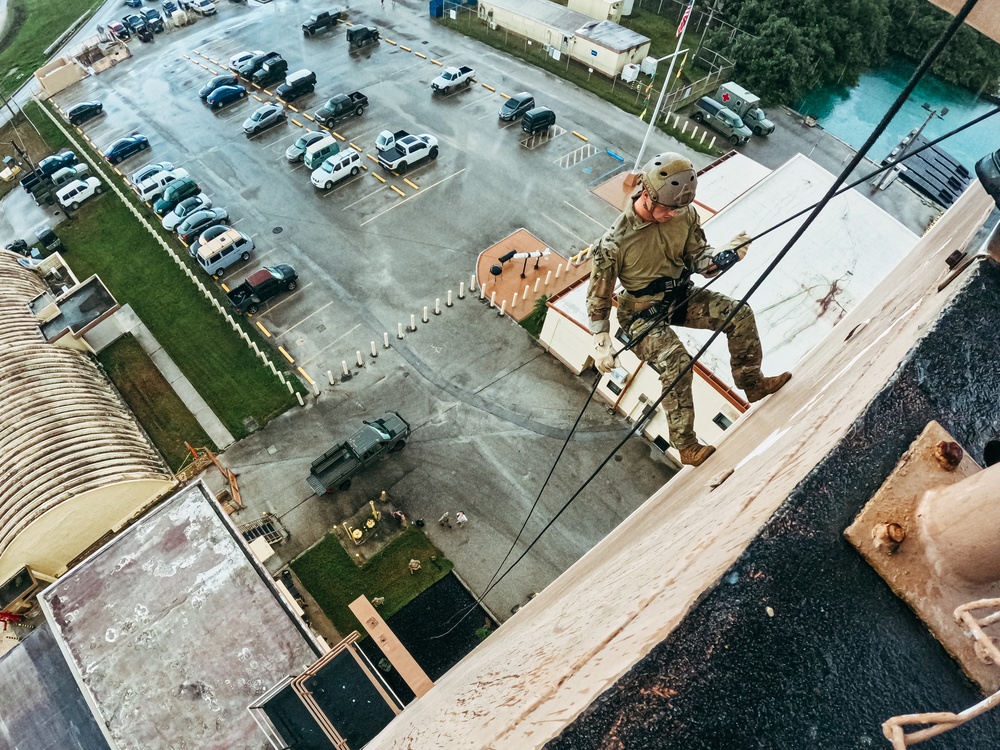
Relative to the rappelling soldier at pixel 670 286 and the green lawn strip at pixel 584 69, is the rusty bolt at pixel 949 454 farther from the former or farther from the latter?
the green lawn strip at pixel 584 69

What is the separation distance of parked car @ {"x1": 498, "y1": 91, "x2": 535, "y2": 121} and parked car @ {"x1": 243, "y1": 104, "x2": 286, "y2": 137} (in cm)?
1321

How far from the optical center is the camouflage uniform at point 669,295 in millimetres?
7387

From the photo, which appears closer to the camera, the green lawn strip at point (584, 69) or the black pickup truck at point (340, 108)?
the black pickup truck at point (340, 108)

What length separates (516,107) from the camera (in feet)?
108

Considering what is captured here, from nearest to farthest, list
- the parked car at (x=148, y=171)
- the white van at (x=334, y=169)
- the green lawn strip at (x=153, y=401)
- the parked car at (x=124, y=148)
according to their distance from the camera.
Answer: the green lawn strip at (x=153, y=401), the white van at (x=334, y=169), the parked car at (x=148, y=171), the parked car at (x=124, y=148)

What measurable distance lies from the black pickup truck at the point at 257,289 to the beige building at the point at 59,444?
4517 mm

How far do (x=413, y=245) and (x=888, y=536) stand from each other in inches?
1045

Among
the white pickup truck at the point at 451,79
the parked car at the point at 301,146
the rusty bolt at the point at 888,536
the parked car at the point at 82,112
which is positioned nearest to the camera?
the rusty bolt at the point at 888,536

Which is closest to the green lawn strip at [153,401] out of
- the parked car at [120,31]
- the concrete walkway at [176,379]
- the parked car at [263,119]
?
the concrete walkway at [176,379]

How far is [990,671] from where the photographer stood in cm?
246

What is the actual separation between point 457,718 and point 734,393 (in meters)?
14.7

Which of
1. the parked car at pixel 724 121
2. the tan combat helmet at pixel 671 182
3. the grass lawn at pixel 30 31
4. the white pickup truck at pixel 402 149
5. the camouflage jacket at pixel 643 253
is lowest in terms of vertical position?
the grass lawn at pixel 30 31

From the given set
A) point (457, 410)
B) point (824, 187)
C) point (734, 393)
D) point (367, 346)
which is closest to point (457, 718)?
point (734, 393)

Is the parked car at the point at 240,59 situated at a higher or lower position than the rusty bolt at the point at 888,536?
lower
